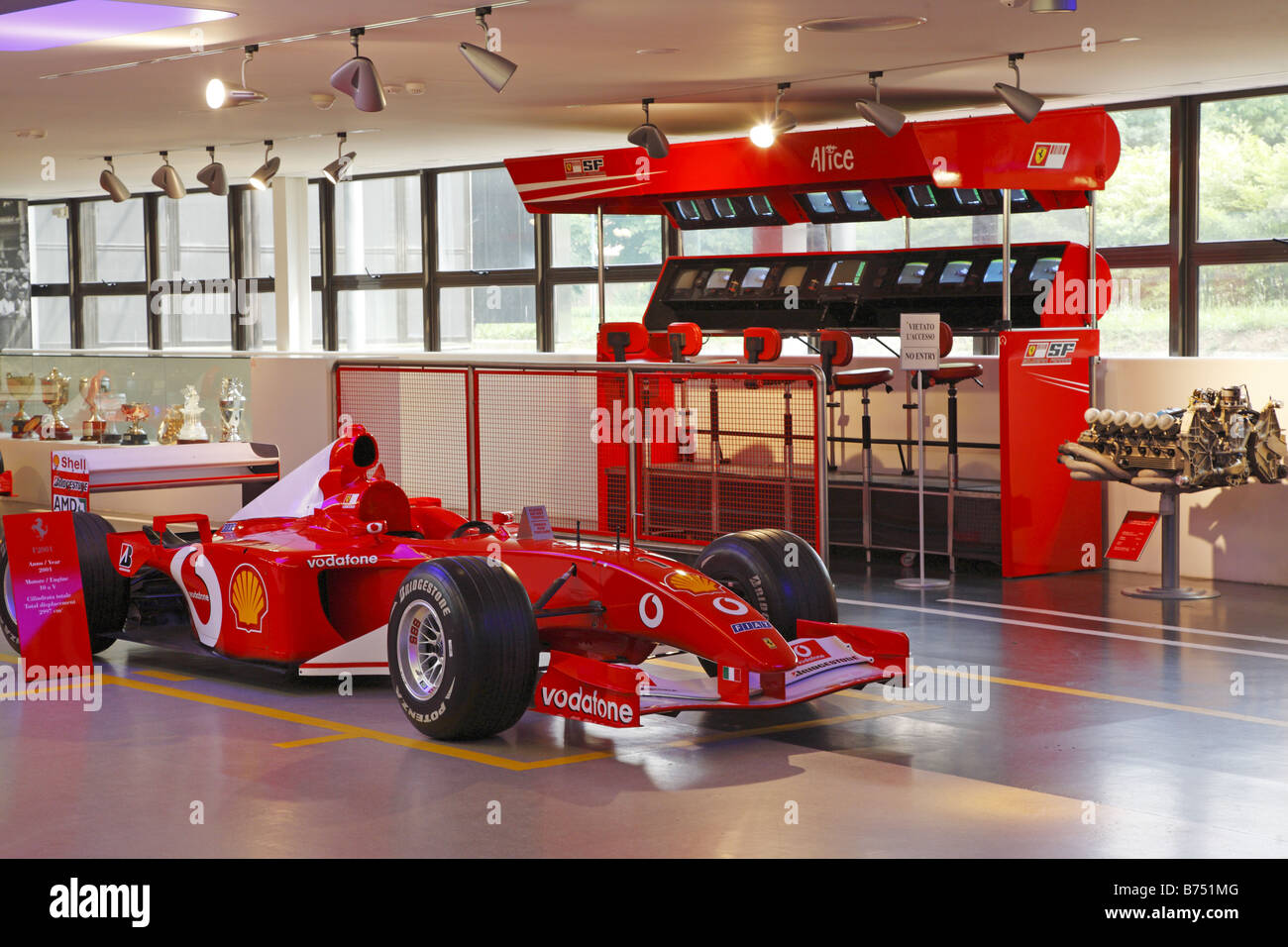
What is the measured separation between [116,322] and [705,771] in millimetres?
19220

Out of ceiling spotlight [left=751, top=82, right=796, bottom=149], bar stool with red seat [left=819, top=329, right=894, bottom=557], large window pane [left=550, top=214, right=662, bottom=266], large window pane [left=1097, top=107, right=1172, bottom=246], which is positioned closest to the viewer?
ceiling spotlight [left=751, top=82, right=796, bottom=149]

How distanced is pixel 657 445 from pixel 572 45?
3263 millimetres

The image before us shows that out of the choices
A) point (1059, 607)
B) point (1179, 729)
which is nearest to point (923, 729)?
point (1179, 729)

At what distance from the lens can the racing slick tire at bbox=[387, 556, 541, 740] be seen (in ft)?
19.6

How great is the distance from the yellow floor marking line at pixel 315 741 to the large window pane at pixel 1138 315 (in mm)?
7867

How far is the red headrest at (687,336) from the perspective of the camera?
1187cm

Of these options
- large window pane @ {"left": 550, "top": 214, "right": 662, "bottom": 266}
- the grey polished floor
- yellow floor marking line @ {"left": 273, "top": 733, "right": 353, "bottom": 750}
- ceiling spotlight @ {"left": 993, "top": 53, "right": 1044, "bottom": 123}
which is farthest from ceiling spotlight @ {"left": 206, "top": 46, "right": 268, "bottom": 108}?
large window pane @ {"left": 550, "top": 214, "right": 662, "bottom": 266}

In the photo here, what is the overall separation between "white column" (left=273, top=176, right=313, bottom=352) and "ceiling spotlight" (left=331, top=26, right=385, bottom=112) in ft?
33.4

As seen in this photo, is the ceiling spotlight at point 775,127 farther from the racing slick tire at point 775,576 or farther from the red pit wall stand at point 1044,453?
the racing slick tire at point 775,576

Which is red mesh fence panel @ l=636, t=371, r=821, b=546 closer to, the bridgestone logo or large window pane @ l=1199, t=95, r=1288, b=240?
the bridgestone logo

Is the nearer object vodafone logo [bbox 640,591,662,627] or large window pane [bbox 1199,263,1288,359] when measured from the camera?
vodafone logo [bbox 640,591,662,627]

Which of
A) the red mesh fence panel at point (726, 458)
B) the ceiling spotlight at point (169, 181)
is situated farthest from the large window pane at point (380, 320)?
the red mesh fence panel at point (726, 458)

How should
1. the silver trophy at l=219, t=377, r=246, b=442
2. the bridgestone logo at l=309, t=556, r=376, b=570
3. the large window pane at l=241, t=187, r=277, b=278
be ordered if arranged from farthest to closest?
the large window pane at l=241, t=187, r=277, b=278, the silver trophy at l=219, t=377, r=246, b=442, the bridgestone logo at l=309, t=556, r=376, b=570

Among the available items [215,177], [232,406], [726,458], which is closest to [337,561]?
[726,458]
